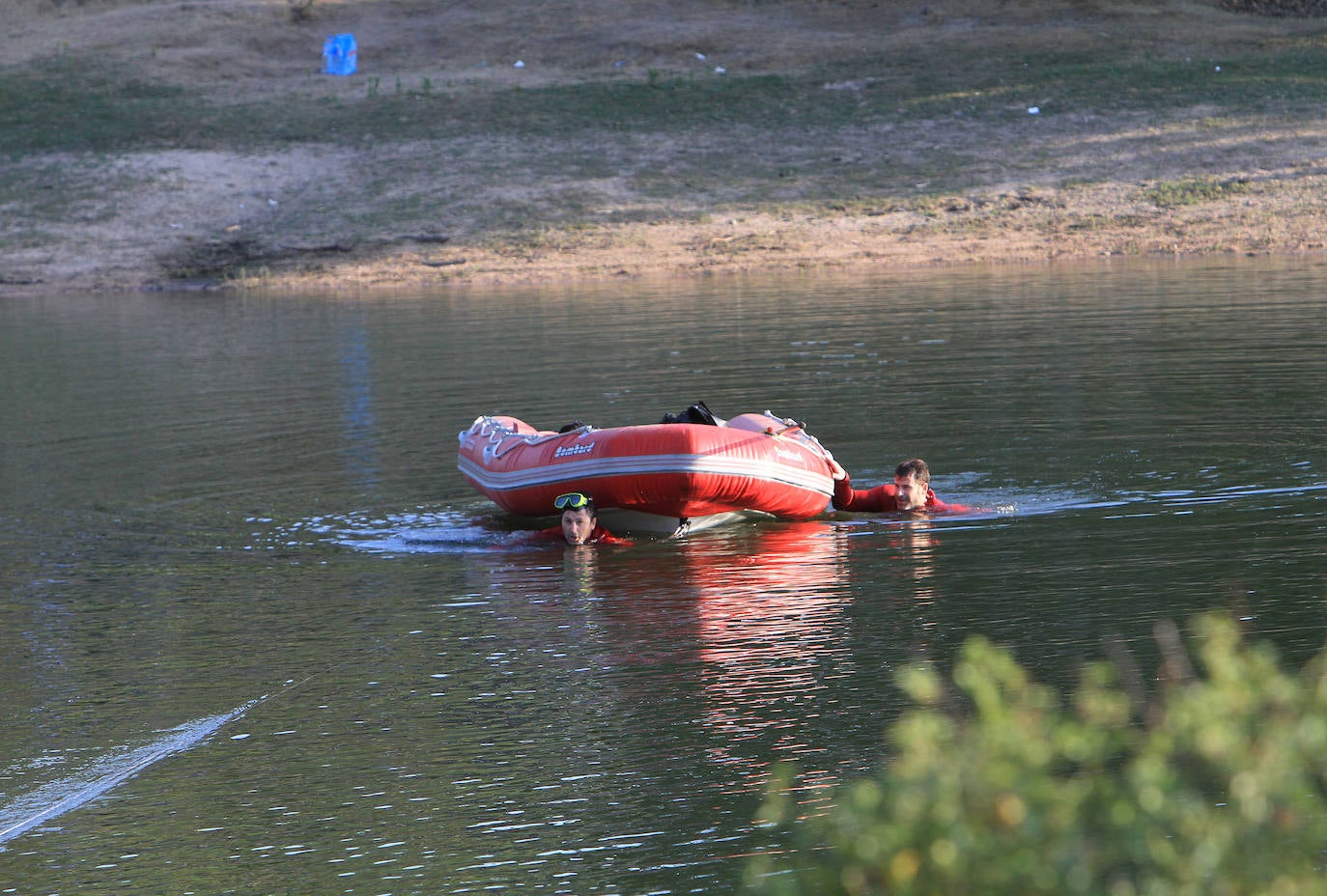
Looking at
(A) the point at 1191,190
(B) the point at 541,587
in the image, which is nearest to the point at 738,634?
(B) the point at 541,587

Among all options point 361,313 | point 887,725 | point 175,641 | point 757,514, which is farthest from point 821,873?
point 361,313

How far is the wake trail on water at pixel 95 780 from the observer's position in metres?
5.57

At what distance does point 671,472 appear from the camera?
9375mm

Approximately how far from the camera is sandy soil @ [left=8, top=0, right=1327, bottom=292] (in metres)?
26.8

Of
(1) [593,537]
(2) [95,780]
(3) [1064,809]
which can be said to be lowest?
(2) [95,780]

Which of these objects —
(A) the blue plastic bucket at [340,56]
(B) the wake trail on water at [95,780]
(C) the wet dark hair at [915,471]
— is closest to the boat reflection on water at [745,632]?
(C) the wet dark hair at [915,471]

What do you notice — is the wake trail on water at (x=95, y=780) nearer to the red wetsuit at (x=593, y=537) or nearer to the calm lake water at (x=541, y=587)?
the calm lake water at (x=541, y=587)

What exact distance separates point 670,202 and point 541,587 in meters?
20.8

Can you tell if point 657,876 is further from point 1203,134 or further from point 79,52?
point 79,52

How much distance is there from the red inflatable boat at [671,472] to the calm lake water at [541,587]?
0.23m

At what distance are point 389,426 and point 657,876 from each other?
29.8 feet

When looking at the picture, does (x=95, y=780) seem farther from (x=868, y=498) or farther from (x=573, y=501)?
(x=868, y=498)

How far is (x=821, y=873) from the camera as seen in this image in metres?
2.58

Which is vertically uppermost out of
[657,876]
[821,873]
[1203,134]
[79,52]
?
[79,52]
